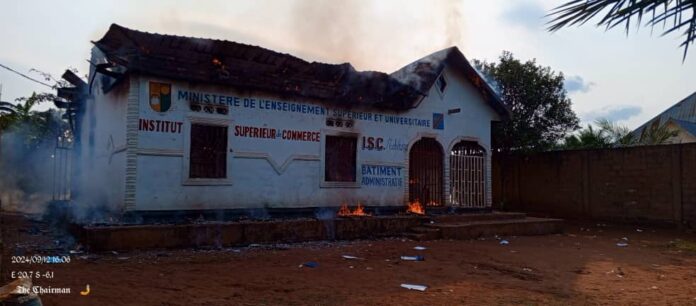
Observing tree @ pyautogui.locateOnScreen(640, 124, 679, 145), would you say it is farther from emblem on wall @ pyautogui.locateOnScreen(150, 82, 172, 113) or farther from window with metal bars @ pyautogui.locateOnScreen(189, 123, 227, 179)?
emblem on wall @ pyautogui.locateOnScreen(150, 82, 172, 113)

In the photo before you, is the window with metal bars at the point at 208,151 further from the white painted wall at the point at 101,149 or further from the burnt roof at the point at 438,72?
the burnt roof at the point at 438,72

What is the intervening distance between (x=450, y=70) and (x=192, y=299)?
11962 mm

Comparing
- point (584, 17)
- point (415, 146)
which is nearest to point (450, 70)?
point (415, 146)

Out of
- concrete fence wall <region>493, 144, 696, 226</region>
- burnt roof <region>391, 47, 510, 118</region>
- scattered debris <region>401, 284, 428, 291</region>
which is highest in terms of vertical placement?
burnt roof <region>391, 47, 510, 118</region>

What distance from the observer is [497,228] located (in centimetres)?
1369

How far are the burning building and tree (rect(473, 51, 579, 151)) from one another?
121 inches

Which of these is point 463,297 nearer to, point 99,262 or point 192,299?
point 192,299

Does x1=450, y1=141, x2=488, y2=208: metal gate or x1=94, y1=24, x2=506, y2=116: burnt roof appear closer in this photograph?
x1=94, y1=24, x2=506, y2=116: burnt roof

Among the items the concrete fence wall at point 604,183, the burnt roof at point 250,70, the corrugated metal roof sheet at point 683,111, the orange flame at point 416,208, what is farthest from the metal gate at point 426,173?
the corrugated metal roof sheet at point 683,111

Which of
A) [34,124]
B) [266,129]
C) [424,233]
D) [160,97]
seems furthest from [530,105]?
[34,124]

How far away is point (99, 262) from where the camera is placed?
7922 mm

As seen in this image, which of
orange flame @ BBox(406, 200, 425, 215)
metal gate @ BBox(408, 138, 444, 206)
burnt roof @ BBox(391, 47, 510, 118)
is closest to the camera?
orange flame @ BBox(406, 200, 425, 215)

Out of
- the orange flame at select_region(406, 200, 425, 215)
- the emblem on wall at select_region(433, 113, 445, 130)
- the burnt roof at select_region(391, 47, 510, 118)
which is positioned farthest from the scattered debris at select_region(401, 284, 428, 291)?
the emblem on wall at select_region(433, 113, 445, 130)

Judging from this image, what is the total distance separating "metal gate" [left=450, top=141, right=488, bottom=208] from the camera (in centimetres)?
1572
